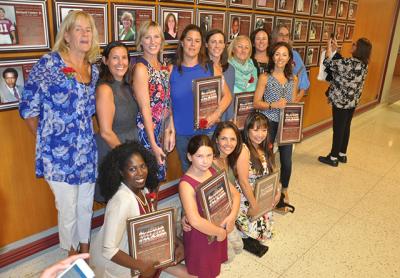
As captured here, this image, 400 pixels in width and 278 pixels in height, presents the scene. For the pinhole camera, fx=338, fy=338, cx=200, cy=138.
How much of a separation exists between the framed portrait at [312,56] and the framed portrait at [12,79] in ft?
12.9

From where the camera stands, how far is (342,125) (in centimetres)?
440

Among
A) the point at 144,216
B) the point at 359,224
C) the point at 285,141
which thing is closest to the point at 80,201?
the point at 144,216

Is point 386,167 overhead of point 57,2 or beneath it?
beneath

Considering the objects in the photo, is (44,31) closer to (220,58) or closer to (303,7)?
(220,58)

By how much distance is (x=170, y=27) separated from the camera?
3.03m

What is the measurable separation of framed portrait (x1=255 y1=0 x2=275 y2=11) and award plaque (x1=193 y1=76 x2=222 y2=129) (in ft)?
5.54

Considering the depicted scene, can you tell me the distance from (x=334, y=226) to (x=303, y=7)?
10.1 ft

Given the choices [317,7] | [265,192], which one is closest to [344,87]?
[317,7]

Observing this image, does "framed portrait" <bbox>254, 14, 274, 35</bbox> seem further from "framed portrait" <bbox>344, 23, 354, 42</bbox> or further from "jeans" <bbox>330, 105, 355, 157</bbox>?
"framed portrait" <bbox>344, 23, 354, 42</bbox>

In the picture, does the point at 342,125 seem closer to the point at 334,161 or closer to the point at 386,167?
the point at 334,161

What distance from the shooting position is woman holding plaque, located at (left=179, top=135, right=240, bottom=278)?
203 centimetres

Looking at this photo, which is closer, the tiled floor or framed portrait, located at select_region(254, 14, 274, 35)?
the tiled floor

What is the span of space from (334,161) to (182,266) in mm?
2932

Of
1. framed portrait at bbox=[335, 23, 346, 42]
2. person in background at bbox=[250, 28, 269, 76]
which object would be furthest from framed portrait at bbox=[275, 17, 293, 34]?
framed portrait at bbox=[335, 23, 346, 42]
